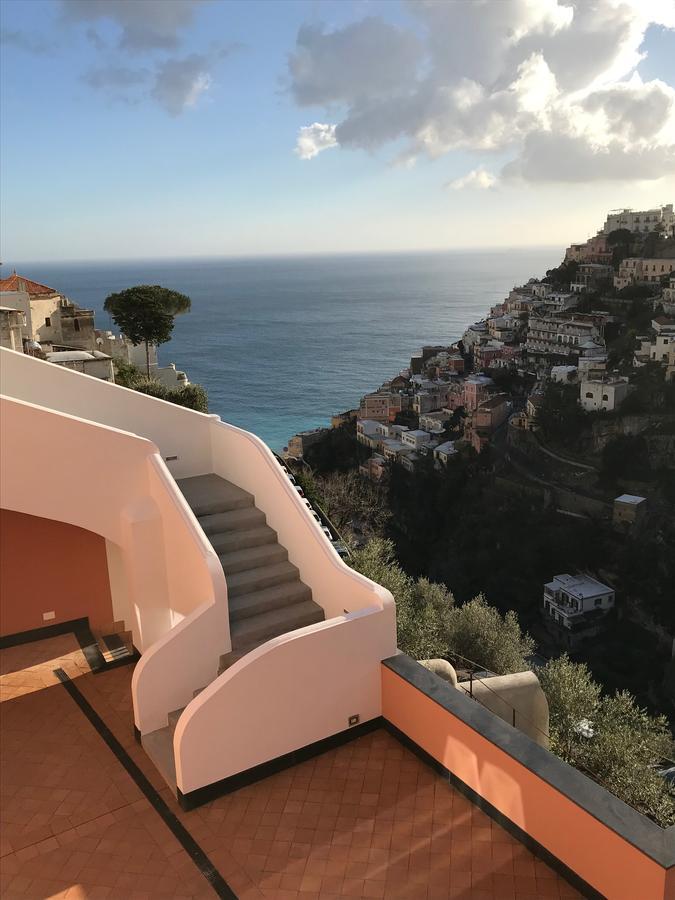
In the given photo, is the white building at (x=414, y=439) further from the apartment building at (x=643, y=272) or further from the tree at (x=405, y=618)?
the tree at (x=405, y=618)

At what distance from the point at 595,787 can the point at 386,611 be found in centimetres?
148

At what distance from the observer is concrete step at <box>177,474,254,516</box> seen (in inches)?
211

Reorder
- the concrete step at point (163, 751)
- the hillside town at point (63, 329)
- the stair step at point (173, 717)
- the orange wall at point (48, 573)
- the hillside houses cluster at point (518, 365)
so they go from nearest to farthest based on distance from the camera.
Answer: the concrete step at point (163, 751) → the stair step at point (173, 717) → the orange wall at point (48, 573) → the hillside town at point (63, 329) → the hillside houses cluster at point (518, 365)

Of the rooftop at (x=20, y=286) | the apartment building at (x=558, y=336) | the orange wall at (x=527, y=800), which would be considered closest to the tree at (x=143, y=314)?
the rooftop at (x=20, y=286)

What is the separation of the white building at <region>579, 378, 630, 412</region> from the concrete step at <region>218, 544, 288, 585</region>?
130ft

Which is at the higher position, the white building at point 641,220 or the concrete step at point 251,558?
the white building at point 641,220

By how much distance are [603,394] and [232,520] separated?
1584 inches

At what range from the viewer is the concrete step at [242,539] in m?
5.12

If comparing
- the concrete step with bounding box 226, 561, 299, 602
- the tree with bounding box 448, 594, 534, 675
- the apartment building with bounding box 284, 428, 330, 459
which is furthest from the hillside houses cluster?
the concrete step with bounding box 226, 561, 299, 602

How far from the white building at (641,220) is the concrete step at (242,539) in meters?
67.7

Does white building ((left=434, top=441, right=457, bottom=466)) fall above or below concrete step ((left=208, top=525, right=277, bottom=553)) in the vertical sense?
below

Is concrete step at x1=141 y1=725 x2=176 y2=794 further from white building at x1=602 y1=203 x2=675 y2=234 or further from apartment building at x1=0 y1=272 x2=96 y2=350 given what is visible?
white building at x1=602 y1=203 x2=675 y2=234

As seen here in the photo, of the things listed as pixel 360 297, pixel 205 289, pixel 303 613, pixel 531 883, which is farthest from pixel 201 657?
pixel 205 289

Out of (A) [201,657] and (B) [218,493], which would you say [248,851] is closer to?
(A) [201,657]
